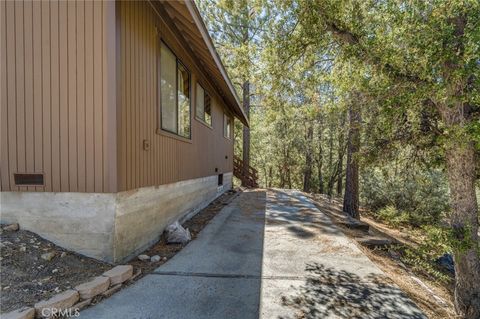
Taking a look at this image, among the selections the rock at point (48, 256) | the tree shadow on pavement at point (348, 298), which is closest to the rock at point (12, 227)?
the rock at point (48, 256)

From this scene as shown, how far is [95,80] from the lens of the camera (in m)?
3.12

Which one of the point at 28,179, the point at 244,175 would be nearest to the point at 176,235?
the point at 28,179

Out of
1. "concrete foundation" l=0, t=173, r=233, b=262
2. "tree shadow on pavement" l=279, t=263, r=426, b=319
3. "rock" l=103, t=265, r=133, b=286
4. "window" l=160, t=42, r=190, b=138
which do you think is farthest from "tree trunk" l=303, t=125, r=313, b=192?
"rock" l=103, t=265, r=133, b=286

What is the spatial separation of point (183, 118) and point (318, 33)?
9.45ft

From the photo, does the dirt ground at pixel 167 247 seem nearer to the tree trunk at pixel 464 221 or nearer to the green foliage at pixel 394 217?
the tree trunk at pixel 464 221

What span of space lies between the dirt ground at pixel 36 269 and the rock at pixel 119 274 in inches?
3.2

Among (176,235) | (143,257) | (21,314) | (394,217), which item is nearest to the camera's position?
(21,314)

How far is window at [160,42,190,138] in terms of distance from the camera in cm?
455

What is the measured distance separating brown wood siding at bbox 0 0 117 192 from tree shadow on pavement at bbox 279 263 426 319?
2327 millimetres

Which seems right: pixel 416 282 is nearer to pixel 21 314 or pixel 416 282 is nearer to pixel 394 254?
pixel 394 254

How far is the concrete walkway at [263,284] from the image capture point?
2477 mm

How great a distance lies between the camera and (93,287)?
99.7 inches

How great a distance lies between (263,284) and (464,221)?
8.35 ft

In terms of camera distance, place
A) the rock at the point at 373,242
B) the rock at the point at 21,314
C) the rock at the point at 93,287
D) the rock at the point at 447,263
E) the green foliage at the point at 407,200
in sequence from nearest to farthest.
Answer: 1. the rock at the point at 21,314
2. the rock at the point at 93,287
3. the rock at the point at 373,242
4. the rock at the point at 447,263
5. the green foliage at the point at 407,200
